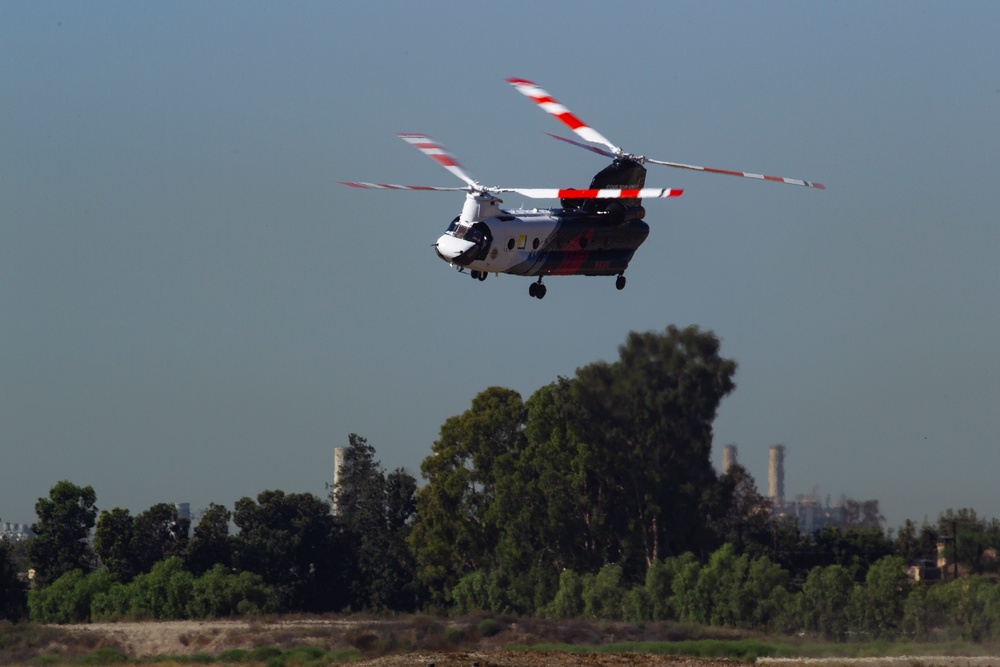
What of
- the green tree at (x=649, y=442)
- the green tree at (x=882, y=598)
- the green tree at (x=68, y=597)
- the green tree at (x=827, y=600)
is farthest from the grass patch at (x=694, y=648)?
the green tree at (x=68, y=597)

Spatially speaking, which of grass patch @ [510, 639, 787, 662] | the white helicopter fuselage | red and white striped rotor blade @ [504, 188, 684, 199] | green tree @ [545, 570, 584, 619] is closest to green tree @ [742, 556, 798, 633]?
green tree @ [545, 570, 584, 619]

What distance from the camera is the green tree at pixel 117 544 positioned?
87.2 metres

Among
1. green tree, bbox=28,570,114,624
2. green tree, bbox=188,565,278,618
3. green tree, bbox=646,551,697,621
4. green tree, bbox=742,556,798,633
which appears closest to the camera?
green tree, bbox=742,556,798,633

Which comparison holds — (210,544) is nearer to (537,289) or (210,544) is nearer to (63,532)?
(63,532)

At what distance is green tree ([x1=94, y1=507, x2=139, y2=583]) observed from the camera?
8725 centimetres

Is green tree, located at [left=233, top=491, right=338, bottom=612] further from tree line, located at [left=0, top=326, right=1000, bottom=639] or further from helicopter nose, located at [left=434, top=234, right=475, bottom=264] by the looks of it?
helicopter nose, located at [left=434, top=234, right=475, bottom=264]

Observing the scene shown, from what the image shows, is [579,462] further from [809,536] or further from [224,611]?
[224,611]

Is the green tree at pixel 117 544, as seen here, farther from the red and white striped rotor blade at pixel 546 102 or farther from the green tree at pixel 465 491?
the red and white striped rotor blade at pixel 546 102

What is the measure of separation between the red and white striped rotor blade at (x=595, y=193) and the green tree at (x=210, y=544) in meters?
44.7

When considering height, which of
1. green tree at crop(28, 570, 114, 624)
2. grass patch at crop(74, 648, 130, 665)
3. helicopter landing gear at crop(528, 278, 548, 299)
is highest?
helicopter landing gear at crop(528, 278, 548, 299)

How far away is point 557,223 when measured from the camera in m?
48.9

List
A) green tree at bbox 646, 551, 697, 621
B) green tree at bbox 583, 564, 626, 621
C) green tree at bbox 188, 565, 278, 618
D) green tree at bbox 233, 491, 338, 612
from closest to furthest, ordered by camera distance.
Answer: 1. green tree at bbox 646, 551, 697, 621
2. green tree at bbox 583, 564, 626, 621
3. green tree at bbox 188, 565, 278, 618
4. green tree at bbox 233, 491, 338, 612

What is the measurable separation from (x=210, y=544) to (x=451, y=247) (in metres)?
46.5

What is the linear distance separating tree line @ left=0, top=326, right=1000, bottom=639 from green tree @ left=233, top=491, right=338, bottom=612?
0.31ft
